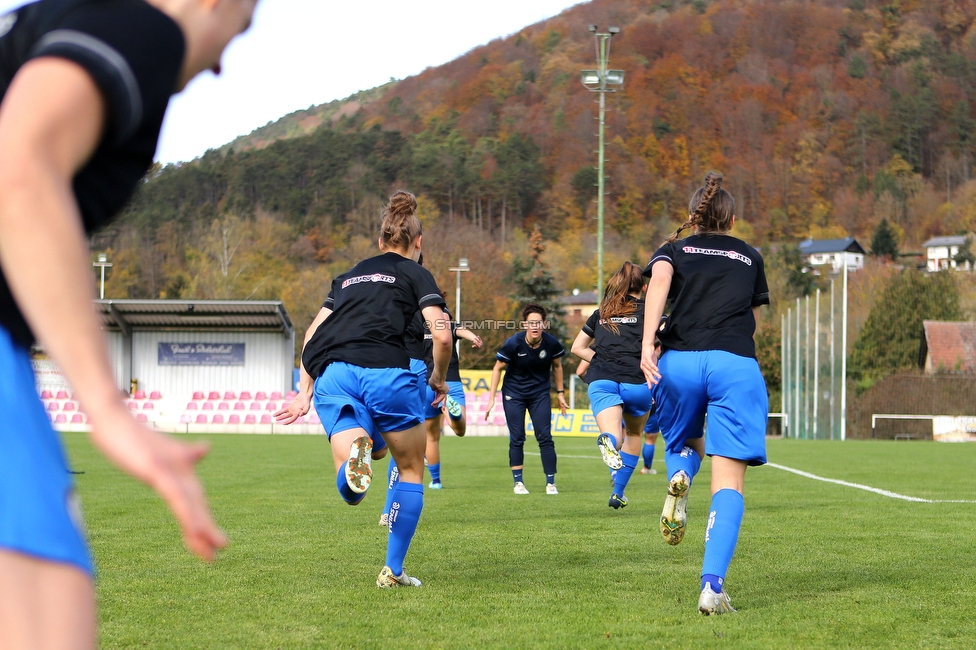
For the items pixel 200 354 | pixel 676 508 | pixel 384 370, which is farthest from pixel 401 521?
pixel 200 354

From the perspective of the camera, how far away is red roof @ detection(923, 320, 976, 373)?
45.7m

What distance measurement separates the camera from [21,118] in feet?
4.47

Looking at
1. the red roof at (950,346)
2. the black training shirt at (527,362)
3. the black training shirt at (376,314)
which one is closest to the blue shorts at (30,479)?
the black training shirt at (376,314)

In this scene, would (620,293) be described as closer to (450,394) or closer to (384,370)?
(450,394)

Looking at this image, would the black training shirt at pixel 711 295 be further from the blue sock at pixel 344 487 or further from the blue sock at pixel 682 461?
the blue sock at pixel 344 487

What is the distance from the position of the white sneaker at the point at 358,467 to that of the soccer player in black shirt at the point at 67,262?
401 centimetres

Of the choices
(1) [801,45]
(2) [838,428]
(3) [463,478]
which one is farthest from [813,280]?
(3) [463,478]

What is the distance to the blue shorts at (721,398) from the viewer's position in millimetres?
5320

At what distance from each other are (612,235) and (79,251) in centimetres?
11993

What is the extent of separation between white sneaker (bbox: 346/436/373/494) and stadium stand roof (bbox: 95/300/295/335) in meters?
32.8

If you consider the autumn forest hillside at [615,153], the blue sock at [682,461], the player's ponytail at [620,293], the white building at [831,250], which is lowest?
the blue sock at [682,461]

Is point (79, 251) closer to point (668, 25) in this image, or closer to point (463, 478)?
point (463, 478)

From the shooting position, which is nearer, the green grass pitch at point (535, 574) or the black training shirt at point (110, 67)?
the black training shirt at point (110, 67)

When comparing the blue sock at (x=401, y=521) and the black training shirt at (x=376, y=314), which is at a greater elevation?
the black training shirt at (x=376, y=314)
